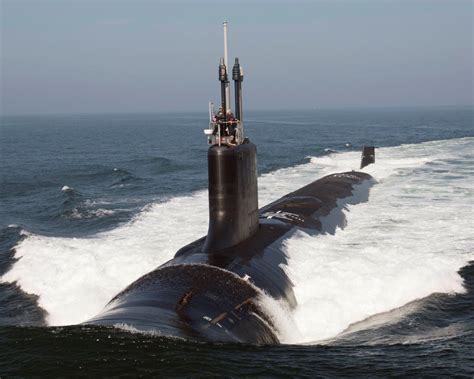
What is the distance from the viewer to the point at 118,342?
10500 mm

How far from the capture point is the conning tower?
1725 cm

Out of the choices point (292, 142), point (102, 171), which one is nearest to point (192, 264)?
point (102, 171)

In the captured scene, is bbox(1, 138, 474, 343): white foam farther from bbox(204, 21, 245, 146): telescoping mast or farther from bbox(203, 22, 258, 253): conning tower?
bbox(204, 21, 245, 146): telescoping mast

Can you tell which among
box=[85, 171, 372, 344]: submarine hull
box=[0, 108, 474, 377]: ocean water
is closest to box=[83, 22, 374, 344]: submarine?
box=[85, 171, 372, 344]: submarine hull

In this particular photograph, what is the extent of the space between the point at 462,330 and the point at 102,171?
41985mm

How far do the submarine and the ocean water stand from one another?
25.1 inches

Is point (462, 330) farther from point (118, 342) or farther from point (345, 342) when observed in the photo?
point (118, 342)

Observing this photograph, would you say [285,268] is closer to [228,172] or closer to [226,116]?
[228,172]

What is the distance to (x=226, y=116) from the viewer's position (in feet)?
58.9

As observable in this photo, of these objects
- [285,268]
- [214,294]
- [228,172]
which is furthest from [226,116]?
[214,294]

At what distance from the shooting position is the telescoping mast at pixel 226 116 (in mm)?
17500

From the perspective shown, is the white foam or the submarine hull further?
the white foam

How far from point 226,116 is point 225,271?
4.66 meters

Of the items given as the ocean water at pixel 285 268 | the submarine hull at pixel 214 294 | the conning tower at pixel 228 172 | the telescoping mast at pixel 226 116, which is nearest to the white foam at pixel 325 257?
the ocean water at pixel 285 268
